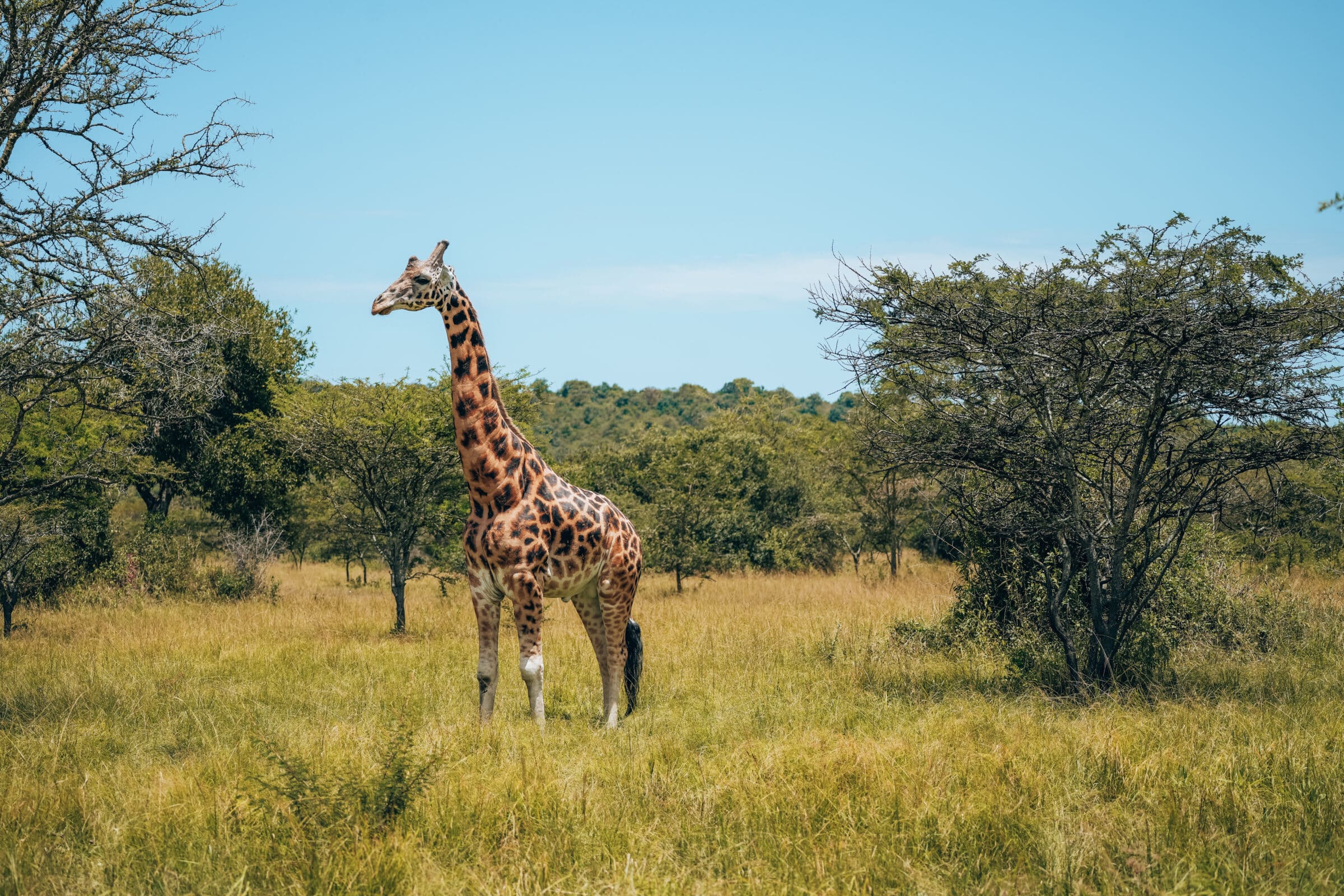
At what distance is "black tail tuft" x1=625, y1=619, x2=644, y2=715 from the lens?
8.29 m

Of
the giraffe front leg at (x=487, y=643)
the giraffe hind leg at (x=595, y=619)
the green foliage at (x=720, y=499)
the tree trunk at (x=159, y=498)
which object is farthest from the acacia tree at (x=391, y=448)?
the tree trunk at (x=159, y=498)

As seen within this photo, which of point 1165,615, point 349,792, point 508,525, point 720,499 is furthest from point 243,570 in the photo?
point 1165,615

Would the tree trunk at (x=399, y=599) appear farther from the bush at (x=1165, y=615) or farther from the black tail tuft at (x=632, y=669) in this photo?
the bush at (x=1165, y=615)

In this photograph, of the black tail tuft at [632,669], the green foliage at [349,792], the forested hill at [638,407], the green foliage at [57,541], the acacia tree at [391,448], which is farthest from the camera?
the forested hill at [638,407]

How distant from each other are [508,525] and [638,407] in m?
94.0

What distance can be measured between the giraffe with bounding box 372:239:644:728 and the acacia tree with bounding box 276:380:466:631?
18.5ft

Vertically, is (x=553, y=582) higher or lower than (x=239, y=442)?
lower

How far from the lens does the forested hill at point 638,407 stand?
80062mm

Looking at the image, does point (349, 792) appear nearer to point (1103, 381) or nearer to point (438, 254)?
point (438, 254)

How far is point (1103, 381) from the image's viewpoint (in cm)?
772

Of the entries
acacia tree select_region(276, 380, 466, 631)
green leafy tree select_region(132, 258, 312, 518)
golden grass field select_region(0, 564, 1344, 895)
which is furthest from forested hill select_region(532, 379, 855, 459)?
golden grass field select_region(0, 564, 1344, 895)

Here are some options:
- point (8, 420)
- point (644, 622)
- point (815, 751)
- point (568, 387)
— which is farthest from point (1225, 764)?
point (568, 387)

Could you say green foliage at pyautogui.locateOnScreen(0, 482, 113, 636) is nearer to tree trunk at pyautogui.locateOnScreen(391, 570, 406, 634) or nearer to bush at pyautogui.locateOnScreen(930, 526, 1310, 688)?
tree trunk at pyautogui.locateOnScreen(391, 570, 406, 634)

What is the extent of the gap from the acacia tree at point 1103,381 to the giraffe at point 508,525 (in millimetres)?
2888
